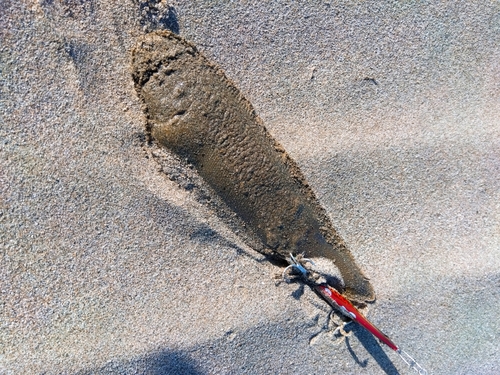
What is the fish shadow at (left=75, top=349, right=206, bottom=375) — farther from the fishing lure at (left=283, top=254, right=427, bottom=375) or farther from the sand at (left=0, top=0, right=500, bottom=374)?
the fishing lure at (left=283, top=254, right=427, bottom=375)

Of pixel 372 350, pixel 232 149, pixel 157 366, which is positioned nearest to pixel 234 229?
pixel 232 149

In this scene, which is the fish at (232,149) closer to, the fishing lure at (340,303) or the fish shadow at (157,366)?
the fishing lure at (340,303)

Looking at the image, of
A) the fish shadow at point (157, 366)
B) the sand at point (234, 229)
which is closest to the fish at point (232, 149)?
the sand at point (234, 229)

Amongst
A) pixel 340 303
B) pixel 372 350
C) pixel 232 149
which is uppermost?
pixel 232 149

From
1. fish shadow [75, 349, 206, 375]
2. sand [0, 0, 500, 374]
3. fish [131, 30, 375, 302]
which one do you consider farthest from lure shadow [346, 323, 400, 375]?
fish shadow [75, 349, 206, 375]

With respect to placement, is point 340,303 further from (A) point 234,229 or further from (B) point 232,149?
(B) point 232,149

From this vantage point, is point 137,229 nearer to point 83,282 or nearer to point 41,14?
point 83,282

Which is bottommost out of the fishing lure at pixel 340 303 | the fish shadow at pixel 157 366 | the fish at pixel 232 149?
the fish shadow at pixel 157 366
